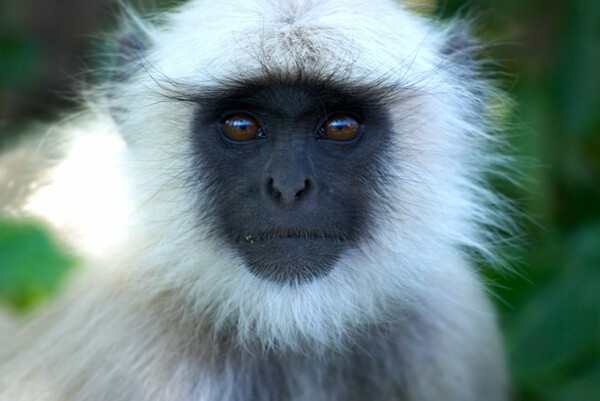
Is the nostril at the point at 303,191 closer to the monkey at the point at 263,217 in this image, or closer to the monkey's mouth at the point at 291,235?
the monkey at the point at 263,217

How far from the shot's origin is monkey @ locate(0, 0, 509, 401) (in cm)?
286

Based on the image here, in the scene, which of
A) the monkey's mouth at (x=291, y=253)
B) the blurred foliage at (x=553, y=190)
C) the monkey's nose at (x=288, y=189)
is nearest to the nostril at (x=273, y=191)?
the monkey's nose at (x=288, y=189)

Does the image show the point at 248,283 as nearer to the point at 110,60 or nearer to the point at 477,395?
the point at 477,395

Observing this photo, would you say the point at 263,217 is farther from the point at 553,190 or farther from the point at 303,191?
the point at 553,190


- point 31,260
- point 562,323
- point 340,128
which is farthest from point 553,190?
point 31,260

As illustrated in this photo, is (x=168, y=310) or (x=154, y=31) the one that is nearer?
(x=168, y=310)

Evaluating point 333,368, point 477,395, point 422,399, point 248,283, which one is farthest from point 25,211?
point 477,395

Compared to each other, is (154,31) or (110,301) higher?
(154,31)

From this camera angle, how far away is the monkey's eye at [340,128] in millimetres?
2949

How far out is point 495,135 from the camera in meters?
3.78

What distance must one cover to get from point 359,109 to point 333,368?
94cm

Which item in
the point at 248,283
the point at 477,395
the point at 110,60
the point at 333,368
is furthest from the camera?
the point at 110,60

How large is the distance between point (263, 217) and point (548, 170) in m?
1.99

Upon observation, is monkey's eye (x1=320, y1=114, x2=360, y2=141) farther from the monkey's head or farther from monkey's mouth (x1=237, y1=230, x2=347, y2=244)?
monkey's mouth (x1=237, y1=230, x2=347, y2=244)
